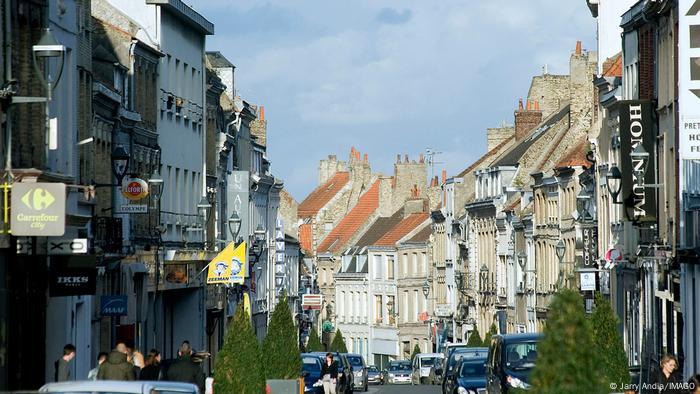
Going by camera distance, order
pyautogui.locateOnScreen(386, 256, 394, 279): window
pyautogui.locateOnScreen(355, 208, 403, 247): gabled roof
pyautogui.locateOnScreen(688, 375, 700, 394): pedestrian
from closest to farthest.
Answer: pyautogui.locateOnScreen(688, 375, 700, 394): pedestrian, pyautogui.locateOnScreen(386, 256, 394, 279): window, pyautogui.locateOnScreen(355, 208, 403, 247): gabled roof

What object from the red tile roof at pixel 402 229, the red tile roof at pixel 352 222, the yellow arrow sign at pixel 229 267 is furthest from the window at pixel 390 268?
the yellow arrow sign at pixel 229 267

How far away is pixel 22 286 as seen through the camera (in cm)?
3033

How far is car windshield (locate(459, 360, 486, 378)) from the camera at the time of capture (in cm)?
4097

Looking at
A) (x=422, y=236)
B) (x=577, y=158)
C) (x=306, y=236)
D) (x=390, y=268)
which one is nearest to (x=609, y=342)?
(x=577, y=158)

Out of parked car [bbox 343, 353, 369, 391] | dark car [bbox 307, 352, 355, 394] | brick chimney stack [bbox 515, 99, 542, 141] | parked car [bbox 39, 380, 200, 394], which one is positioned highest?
brick chimney stack [bbox 515, 99, 542, 141]

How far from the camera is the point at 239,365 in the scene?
111ft

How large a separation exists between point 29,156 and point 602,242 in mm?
31668

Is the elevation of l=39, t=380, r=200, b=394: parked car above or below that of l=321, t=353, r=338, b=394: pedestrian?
above

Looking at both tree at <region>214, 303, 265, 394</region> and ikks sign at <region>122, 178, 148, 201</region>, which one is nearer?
tree at <region>214, 303, 265, 394</region>

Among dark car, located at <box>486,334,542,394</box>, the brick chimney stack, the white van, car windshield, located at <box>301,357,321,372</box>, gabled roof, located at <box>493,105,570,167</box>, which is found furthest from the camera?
the brick chimney stack

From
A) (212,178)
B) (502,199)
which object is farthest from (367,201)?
(212,178)

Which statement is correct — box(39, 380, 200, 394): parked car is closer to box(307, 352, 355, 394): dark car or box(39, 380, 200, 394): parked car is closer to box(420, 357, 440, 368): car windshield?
box(307, 352, 355, 394): dark car

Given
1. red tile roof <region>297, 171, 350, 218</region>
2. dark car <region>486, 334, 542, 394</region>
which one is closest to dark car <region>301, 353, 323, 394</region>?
dark car <region>486, 334, 542, 394</region>

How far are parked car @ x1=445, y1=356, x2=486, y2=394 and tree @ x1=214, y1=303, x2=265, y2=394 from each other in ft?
Result: 21.1
